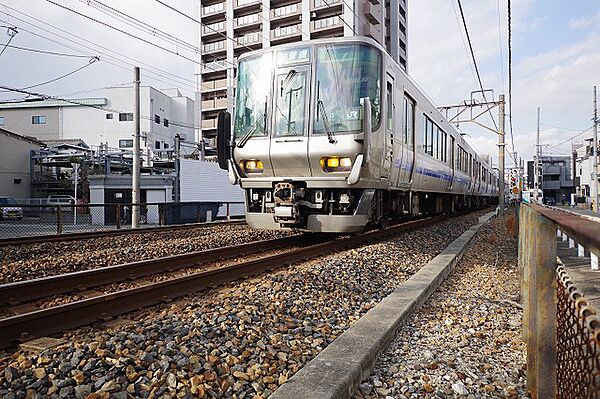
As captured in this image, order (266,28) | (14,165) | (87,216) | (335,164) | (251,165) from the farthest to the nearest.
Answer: (266,28) < (14,165) < (87,216) < (251,165) < (335,164)

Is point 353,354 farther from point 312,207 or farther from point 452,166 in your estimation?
point 452,166

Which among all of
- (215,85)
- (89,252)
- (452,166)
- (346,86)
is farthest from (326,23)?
(89,252)

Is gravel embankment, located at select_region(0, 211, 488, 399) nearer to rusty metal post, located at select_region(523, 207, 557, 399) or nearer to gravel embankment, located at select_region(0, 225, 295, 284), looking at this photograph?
rusty metal post, located at select_region(523, 207, 557, 399)

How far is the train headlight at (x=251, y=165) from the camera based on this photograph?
8.39 m

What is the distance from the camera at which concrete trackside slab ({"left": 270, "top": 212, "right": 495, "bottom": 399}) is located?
247 centimetres

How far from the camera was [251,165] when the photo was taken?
851 centimetres

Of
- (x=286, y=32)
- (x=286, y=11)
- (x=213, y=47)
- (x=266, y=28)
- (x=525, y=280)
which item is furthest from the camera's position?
(x=213, y=47)

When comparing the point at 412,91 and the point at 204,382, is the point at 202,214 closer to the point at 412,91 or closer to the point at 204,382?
the point at 412,91

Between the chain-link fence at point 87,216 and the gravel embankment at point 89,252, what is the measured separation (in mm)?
2544

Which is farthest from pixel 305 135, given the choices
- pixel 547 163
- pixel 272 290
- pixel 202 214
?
pixel 547 163

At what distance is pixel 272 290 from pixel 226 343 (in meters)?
1.57

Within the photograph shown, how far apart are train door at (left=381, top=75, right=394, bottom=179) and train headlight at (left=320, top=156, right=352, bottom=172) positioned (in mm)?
894

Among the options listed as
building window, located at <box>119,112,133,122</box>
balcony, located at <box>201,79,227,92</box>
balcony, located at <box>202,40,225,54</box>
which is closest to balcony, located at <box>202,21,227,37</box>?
balcony, located at <box>202,40,225,54</box>

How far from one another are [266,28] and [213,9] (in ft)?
28.2
